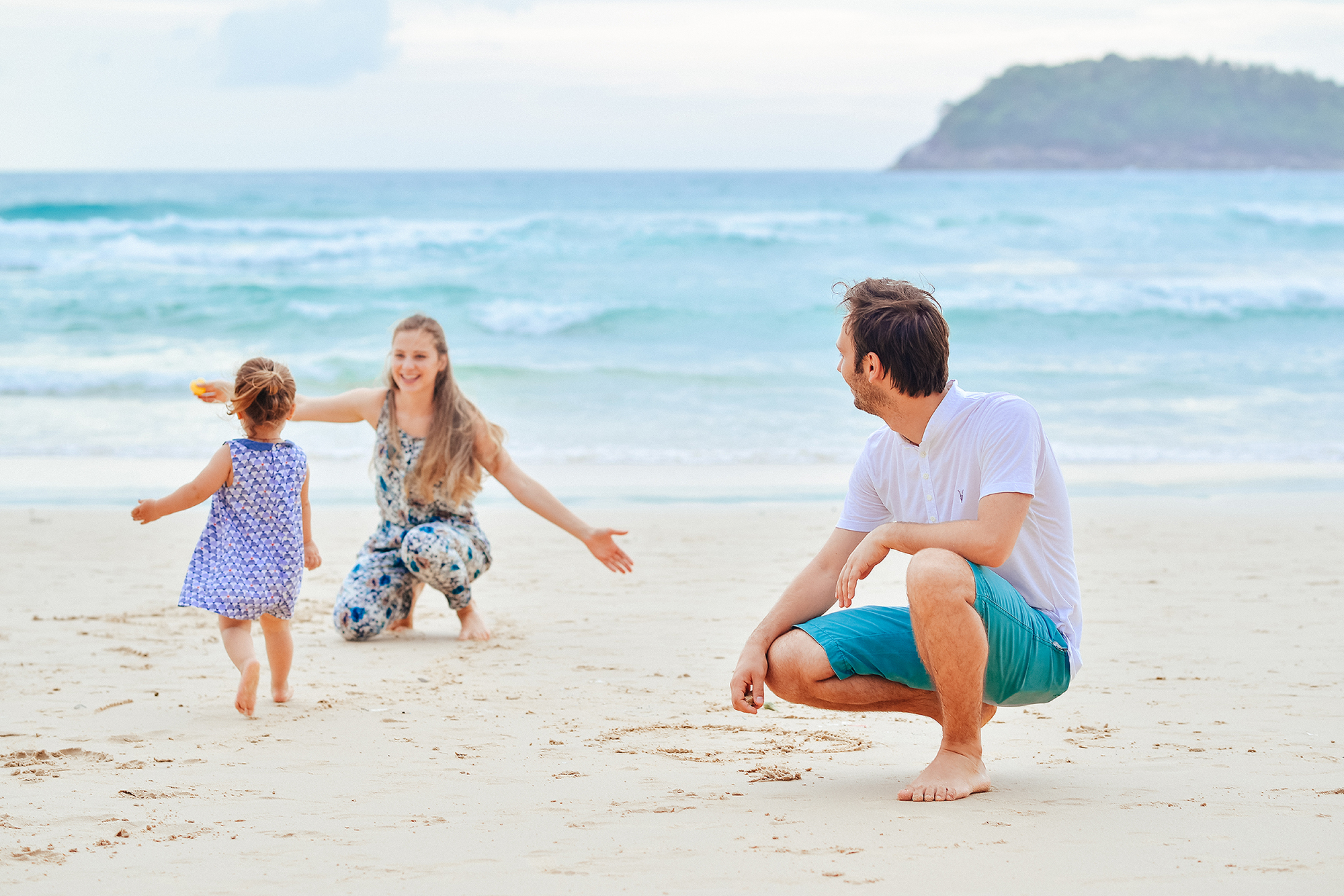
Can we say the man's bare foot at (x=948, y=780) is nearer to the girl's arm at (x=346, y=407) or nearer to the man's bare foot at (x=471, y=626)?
the man's bare foot at (x=471, y=626)

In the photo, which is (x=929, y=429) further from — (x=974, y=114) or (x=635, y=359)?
(x=974, y=114)

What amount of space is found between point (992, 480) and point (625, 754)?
134cm

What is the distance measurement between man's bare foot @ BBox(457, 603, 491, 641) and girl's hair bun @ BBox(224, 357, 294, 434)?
1366 mm

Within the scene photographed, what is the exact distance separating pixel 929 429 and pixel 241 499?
229 centimetres

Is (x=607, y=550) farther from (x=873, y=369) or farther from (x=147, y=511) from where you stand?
(x=873, y=369)

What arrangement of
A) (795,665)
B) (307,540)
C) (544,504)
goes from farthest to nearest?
1. (544,504)
2. (307,540)
3. (795,665)

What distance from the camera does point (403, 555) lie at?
498 cm

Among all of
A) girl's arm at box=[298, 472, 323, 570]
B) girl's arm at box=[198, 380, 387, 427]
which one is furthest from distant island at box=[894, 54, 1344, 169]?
girl's arm at box=[298, 472, 323, 570]

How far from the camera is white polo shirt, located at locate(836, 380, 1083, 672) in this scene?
9.30 feet

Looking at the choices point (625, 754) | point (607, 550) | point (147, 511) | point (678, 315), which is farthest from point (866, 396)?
point (678, 315)

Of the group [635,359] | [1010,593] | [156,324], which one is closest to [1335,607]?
[1010,593]

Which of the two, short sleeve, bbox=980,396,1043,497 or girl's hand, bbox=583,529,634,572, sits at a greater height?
short sleeve, bbox=980,396,1043,497

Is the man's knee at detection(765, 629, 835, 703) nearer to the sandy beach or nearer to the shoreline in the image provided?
the sandy beach

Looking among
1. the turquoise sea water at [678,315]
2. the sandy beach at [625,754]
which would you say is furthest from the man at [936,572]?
the turquoise sea water at [678,315]
